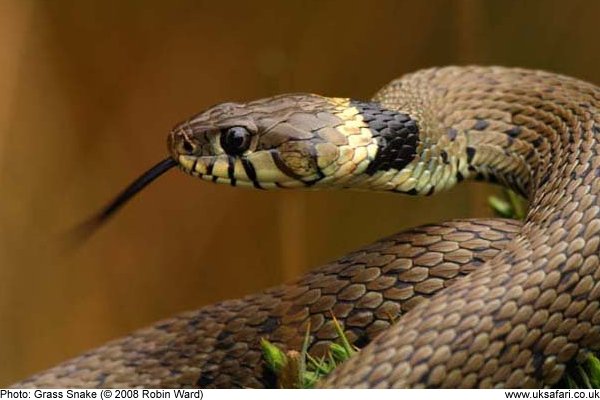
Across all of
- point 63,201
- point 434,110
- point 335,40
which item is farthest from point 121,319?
point 434,110

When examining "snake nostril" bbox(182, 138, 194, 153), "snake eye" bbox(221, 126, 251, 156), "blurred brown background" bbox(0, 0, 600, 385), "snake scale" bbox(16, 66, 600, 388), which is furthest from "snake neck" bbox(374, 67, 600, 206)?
"blurred brown background" bbox(0, 0, 600, 385)

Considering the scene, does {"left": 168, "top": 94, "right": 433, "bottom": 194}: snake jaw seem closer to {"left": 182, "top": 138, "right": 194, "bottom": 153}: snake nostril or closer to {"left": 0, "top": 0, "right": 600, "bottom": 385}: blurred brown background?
{"left": 182, "top": 138, "right": 194, "bottom": 153}: snake nostril

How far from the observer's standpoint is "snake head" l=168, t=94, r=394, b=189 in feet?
8.18

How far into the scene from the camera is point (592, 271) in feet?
6.68

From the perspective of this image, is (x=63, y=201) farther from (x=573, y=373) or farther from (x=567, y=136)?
(x=573, y=373)

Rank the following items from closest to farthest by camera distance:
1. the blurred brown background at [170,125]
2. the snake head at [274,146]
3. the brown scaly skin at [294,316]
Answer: the brown scaly skin at [294,316], the snake head at [274,146], the blurred brown background at [170,125]

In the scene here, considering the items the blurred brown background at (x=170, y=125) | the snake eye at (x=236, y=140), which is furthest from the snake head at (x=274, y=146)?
the blurred brown background at (x=170, y=125)

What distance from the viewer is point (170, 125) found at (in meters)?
4.63

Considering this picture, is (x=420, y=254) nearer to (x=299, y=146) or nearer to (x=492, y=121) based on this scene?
(x=299, y=146)

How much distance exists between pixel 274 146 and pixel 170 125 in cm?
224

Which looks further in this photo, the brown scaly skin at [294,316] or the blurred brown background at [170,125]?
the blurred brown background at [170,125]

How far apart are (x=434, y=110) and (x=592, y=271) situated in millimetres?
984

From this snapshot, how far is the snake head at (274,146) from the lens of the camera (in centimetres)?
249

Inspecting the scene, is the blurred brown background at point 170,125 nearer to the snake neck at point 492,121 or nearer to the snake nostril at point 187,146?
the snake neck at point 492,121
